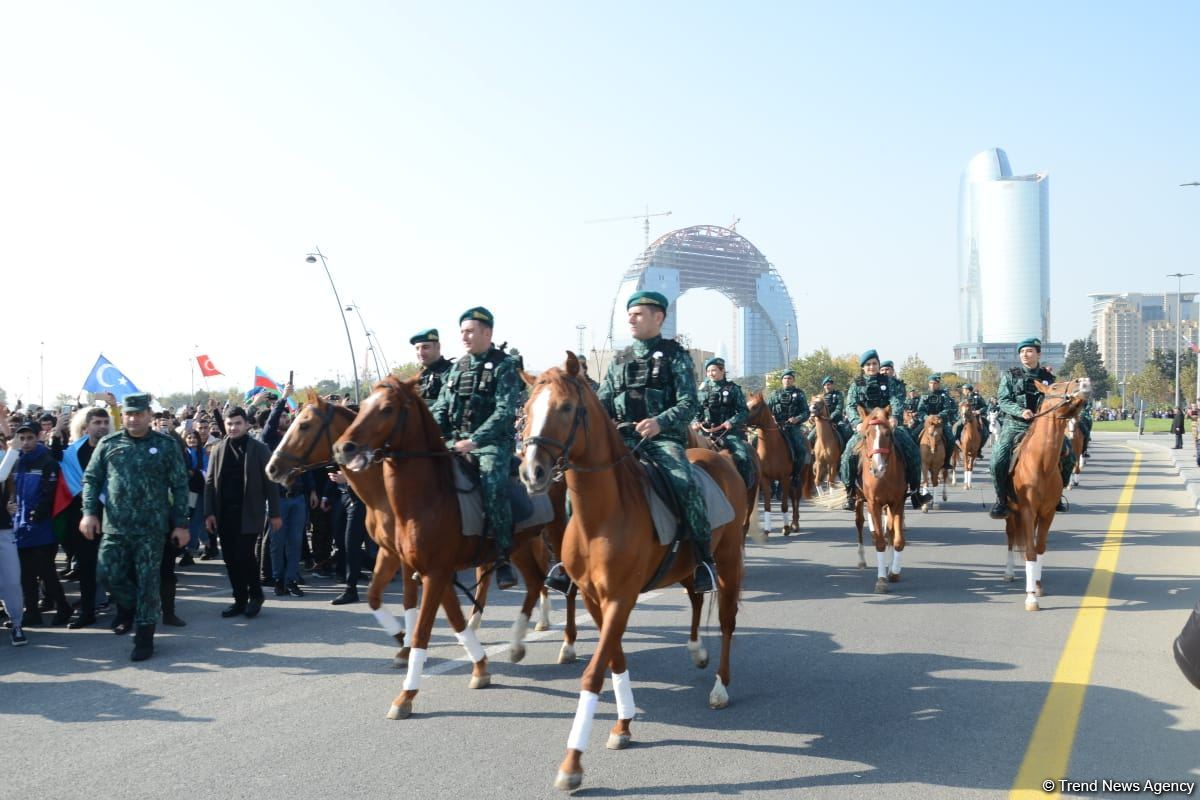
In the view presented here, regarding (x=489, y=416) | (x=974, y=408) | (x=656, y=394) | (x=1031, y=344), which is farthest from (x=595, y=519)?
(x=974, y=408)

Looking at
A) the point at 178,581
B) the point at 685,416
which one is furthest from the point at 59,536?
the point at 685,416

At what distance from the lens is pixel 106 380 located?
2141cm

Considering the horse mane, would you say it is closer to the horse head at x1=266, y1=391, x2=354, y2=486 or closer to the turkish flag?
the horse head at x1=266, y1=391, x2=354, y2=486

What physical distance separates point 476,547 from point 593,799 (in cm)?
278

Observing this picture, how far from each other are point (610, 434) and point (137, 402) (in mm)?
5376

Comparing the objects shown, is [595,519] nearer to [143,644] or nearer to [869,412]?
[143,644]

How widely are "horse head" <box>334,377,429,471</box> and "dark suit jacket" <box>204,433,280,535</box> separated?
383 centimetres

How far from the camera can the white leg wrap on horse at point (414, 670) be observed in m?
6.56

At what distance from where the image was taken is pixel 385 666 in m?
8.02

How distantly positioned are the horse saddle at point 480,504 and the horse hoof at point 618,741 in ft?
6.03

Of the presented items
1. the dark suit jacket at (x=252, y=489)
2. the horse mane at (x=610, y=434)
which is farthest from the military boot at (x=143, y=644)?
the horse mane at (x=610, y=434)

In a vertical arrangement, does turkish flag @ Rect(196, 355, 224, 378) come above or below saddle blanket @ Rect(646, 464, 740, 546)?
above

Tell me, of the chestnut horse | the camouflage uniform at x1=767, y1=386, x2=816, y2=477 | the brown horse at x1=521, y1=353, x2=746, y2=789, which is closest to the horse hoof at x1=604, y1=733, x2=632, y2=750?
the brown horse at x1=521, y1=353, x2=746, y2=789

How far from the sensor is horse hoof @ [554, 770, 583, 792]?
515 cm
